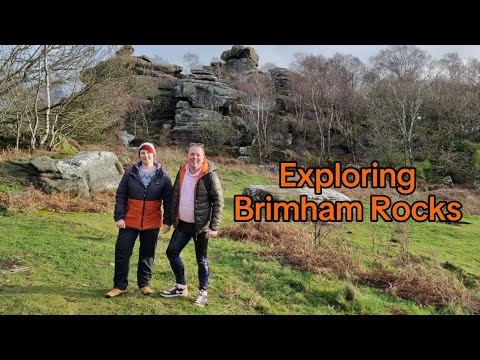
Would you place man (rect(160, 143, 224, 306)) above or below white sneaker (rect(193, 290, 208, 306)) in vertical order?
above

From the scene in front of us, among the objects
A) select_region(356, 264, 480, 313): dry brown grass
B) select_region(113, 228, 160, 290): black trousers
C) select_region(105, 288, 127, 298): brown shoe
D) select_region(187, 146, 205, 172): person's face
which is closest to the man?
select_region(187, 146, 205, 172): person's face

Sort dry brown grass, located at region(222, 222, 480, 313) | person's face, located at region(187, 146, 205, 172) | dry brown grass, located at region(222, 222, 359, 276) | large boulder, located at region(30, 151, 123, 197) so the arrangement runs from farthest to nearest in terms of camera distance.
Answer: large boulder, located at region(30, 151, 123, 197)
dry brown grass, located at region(222, 222, 359, 276)
dry brown grass, located at region(222, 222, 480, 313)
person's face, located at region(187, 146, 205, 172)

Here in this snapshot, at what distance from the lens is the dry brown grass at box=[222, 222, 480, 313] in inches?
280

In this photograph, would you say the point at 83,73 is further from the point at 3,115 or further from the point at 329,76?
the point at 329,76

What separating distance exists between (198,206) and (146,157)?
3.51 feet

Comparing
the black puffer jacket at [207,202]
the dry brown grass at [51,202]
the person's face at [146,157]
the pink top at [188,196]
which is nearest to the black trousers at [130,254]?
the pink top at [188,196]

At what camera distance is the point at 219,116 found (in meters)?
39.7

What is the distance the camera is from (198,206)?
220 inches

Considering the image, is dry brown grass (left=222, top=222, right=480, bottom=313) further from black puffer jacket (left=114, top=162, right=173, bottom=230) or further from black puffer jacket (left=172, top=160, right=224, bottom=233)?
black puffer jacket (left=114, top=162, right=173, bottom=230)

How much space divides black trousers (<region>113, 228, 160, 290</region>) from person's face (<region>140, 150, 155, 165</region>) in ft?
3.32

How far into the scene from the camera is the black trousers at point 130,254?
230 inches

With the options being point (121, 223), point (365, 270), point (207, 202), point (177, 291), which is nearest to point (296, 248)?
point (365, 270)

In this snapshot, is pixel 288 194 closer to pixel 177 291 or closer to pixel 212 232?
pixel 177 291
